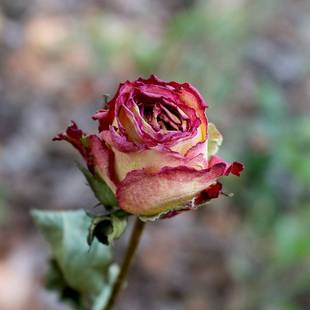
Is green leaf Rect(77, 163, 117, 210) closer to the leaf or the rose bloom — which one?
the rose bloom

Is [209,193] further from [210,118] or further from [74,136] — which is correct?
[210,118]

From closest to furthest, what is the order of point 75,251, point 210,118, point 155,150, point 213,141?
1. point 155,150
2. point 213,141
3. point 75,251
4. point 210,118

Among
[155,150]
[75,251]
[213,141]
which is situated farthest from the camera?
[75,251]

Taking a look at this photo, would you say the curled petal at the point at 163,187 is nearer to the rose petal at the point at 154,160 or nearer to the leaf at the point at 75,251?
the rose petal at the point at 154,160

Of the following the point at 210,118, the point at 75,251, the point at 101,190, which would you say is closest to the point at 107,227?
the point at 101,190

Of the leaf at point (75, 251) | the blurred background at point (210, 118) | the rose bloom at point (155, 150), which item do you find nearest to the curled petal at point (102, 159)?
the rose bloom at point (155, 150)

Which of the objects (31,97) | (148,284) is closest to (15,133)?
(31,97)
